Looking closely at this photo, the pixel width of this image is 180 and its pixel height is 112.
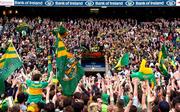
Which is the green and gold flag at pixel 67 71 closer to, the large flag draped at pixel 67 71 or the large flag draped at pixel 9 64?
the large flag draped at pixel 67 71

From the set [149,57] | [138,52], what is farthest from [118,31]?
[149,57]

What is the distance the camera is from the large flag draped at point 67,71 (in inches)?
396

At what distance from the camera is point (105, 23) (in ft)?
133

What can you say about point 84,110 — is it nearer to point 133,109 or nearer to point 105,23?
point 133,109

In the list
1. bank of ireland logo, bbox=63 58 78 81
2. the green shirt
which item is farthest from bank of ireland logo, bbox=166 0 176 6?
the green shirt

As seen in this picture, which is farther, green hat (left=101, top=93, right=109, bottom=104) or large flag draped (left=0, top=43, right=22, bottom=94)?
large flag draped (left=0, top=43, right=22, bottom=94)

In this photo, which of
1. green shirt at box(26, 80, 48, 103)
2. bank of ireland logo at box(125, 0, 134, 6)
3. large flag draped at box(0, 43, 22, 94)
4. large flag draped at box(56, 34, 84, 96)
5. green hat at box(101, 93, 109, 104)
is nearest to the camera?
green hat at box(101, 93, 109, 104)

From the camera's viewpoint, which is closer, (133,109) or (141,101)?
(133,109)

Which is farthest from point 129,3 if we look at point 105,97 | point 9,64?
point 105,97

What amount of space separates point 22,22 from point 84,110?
31.6 m

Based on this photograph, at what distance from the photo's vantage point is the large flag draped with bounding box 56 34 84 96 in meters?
10.0

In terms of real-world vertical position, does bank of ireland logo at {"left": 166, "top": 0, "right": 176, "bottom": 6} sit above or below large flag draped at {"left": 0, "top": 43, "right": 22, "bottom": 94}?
above

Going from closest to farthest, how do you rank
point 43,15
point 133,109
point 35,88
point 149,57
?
1. point 133,109
2. point 35,88
3. point 149,57
4. point 43,15

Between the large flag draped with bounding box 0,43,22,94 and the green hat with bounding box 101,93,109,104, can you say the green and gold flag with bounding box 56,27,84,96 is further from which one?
the large flag draped with bounding box 0,43,22,94
